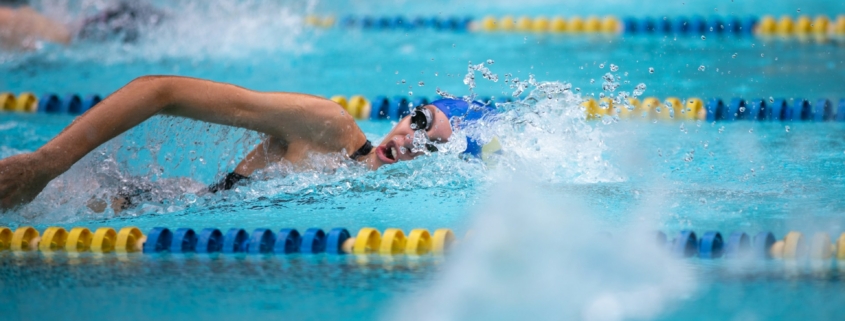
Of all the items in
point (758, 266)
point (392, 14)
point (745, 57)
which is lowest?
point (758, 266)

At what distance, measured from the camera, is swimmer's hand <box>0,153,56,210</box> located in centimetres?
Result: 239

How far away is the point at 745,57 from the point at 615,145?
1.98 metres

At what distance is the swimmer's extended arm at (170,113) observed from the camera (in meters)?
2.42

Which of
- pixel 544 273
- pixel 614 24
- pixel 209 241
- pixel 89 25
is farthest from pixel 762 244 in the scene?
pixel 89 25

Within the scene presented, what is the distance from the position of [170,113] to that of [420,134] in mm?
735

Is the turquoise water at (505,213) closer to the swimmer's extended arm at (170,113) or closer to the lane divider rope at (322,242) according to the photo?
the lane divider rope at (322,242)

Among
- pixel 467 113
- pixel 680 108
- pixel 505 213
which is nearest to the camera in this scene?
pixel 505 213

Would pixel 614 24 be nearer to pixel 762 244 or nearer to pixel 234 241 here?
pixel 762 244

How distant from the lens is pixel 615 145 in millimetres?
3785

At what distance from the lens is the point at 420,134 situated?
2.85 meters

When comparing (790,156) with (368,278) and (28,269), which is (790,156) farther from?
(28,269)

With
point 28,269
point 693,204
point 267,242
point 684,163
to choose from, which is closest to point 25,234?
point 28,269

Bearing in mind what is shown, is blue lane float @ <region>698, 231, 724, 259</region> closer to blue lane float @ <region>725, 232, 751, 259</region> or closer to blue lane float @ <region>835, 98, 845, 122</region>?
blue lane float @ <region>725, 232, 751, 259</region>

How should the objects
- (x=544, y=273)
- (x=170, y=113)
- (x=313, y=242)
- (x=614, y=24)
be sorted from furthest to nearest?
(x=614, y=24)
(x=170, y=113)
(x=313, y=242)
(x=544, y=273)
